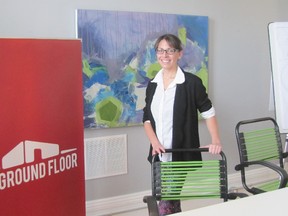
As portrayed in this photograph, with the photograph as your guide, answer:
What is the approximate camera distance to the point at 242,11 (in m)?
3.67

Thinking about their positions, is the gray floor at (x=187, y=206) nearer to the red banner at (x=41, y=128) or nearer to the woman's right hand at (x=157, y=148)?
the red banner at (x=41, y=128)

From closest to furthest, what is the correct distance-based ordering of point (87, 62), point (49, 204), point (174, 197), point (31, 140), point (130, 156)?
point (174, 197) < point (31, 140) < point (49, 204) < point (87, 62) < point (130, 156)

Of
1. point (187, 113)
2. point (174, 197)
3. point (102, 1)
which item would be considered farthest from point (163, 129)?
point (102, 1)

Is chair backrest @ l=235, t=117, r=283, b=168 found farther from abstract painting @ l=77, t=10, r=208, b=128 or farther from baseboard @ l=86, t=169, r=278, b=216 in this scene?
baseboard @ l=86, t=169, r=278, b=216

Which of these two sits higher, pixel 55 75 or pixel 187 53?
pixel 187 53

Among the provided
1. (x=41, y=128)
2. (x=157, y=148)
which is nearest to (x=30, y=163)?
(x=41, y=128)

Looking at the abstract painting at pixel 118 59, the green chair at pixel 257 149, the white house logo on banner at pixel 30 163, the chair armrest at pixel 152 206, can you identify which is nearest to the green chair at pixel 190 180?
the chair armrest at pixel 152 206

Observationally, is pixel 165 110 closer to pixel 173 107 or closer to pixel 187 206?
pixel 173 107

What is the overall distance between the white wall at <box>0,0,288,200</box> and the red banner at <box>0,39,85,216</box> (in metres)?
0.63

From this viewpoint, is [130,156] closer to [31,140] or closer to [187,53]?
[187,53]

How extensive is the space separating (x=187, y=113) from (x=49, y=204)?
979 mm

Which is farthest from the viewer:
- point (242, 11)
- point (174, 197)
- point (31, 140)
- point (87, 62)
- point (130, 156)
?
point (242, 11)

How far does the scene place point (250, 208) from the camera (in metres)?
1.57

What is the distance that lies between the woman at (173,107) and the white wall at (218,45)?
3.19ft
